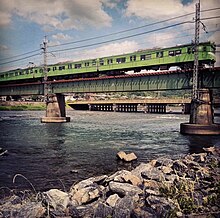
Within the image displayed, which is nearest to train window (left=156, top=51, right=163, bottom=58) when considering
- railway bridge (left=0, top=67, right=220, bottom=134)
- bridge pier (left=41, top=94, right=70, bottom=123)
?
railway bridge (left=0, top=67, right=220, bottom=134)

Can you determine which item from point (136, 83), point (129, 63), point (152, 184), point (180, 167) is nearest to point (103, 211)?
point (152, 184)

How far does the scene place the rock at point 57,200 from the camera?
192 inches

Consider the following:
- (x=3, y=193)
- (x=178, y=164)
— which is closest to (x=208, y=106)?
(x=178, y=164)

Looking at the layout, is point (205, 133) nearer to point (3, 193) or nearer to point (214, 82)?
point (214, 82)

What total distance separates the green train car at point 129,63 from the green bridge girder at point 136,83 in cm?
87

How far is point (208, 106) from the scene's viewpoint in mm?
22203

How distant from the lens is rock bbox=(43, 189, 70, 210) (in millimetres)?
4883

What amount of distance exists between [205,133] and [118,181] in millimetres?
17325

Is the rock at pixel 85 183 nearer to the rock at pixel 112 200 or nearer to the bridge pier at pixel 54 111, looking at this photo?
the rock at pixel 112 200

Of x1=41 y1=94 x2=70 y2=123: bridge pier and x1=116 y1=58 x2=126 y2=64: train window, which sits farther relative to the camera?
x1=41 y1=94 x2=70 y2=123: bridge pier

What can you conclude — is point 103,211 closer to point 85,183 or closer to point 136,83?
point 85,183

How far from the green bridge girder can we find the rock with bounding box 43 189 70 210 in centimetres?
1924

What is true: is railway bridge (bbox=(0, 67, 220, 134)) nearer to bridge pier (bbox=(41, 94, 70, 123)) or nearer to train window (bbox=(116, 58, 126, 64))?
bridge pier (bbox=(41, 94, 70, 123))

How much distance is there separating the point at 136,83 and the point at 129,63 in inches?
85.9
